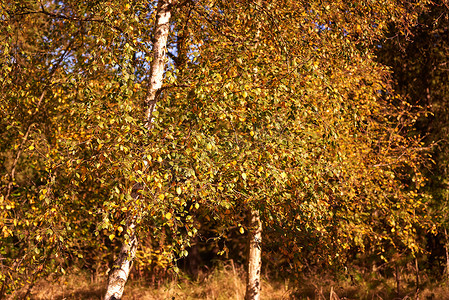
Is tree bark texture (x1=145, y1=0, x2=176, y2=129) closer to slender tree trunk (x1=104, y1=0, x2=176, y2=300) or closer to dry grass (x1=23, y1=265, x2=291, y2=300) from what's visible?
slender tree trunk (x1=104, y1=0, x2=176, y2=300)

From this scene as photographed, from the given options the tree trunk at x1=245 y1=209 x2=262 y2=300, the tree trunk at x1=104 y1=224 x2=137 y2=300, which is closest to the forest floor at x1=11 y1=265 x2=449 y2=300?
the tree trunk at x1=245 y1=209 x2=262 y2=300

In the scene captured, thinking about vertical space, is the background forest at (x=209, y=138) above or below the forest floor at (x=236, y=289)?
above

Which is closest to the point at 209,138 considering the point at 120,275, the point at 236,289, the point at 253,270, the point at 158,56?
the point at 158,56

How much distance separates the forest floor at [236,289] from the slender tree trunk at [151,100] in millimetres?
4333

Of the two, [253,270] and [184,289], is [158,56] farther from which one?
[184,289]

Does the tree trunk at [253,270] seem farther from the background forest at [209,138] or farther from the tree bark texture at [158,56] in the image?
the tree bark texture at [158,56]

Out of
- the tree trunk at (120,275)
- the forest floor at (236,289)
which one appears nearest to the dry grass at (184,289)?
the forest floor at (236,289)

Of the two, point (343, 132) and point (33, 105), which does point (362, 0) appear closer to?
point (343, 132)

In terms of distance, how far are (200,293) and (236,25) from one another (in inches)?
287

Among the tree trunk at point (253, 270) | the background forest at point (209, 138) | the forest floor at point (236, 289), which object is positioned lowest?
the forest floor at point (236, 289)

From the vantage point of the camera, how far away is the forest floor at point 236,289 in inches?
413

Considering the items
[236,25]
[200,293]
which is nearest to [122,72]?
[236,25]

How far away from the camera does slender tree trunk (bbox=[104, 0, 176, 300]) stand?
19.2ft

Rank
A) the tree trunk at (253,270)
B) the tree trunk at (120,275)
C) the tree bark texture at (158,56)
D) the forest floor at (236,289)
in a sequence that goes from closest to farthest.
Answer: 1. the tree trunk at (120,275)
2. the tree bark texture at (158,56)
3. the tree trunk at (253,270)
4. the forest floor at (236,289)
